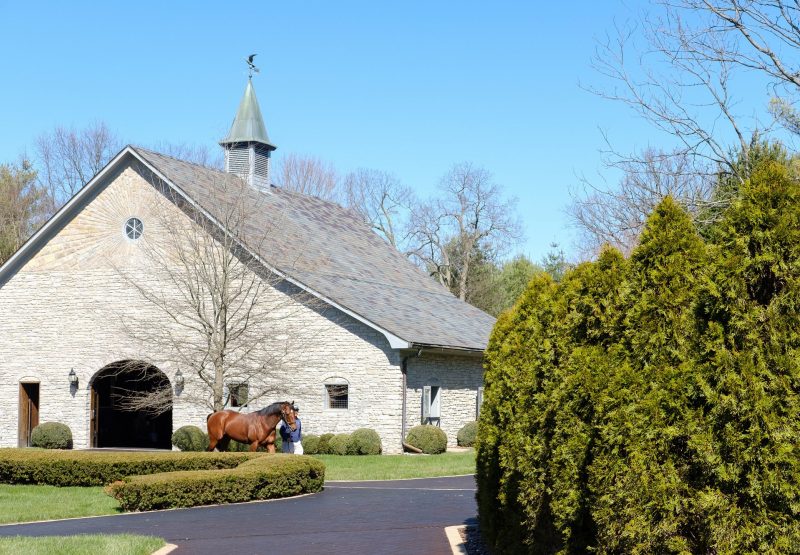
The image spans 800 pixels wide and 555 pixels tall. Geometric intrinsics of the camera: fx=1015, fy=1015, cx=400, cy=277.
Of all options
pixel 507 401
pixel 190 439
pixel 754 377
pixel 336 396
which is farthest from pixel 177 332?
pixel 754 377

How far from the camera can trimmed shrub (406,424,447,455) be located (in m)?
29.5

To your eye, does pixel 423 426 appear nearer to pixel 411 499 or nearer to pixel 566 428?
pixel 411 499

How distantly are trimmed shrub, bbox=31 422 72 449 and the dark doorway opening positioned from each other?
124cm

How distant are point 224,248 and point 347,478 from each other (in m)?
8.23

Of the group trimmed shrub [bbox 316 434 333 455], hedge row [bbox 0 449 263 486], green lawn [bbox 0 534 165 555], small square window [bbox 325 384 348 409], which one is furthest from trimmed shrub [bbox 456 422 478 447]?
green lawn [bbox 0 534 165 555]

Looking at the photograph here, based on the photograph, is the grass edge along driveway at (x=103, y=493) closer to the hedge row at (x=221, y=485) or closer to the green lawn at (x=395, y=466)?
the green lawn at (x=395, y=466)

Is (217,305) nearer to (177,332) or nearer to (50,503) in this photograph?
(177,332)

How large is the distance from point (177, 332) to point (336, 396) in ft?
18.1

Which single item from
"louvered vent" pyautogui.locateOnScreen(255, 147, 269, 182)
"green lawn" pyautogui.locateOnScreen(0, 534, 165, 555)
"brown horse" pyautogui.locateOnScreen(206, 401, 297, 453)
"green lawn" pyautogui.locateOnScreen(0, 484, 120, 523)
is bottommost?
"green lawn" pyautogui.locateOnScreen(0, 484, 120, 523)

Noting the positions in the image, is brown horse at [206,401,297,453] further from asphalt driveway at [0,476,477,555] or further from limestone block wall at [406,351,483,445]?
limestone block wall at [406,351,483,445]

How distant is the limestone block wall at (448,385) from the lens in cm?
3048

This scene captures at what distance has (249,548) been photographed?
41.3ft

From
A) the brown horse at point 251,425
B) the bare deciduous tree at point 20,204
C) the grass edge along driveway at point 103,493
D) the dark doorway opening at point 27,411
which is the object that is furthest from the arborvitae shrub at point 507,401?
the bare deciduous tree at point 20,204

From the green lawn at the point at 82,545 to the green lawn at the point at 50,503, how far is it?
12.5 feet
